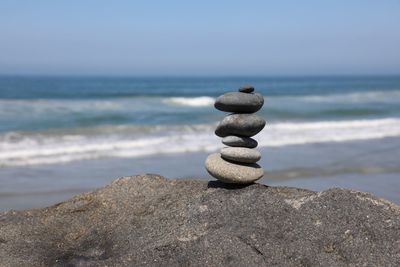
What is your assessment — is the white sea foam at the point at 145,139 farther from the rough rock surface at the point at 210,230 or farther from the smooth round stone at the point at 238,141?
the smooth round stone at the point at 238,141

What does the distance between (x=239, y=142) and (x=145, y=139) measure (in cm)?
986

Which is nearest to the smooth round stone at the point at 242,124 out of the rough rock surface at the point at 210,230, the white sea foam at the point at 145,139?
the rough rock surface at the point at 210,230

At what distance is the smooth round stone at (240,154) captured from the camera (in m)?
6.19

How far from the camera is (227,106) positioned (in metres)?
6.27

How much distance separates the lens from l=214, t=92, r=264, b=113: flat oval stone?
20.4 feet

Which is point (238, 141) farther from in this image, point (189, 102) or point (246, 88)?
point (189, 102)

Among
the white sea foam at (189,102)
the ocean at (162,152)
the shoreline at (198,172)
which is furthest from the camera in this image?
the white sea foam at (189,102)

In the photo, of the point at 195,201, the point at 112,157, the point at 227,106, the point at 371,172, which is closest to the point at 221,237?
the point at 195,201

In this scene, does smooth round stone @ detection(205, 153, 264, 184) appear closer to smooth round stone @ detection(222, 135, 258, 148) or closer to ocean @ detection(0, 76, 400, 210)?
smooth round stone @ detection(222, 135, 258, 148)

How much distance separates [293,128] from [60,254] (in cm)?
1492

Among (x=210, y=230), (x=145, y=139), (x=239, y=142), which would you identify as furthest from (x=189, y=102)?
(x=210, y=230)

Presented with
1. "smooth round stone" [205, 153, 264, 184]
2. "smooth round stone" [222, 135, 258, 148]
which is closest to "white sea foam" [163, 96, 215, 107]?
"smooth round stone" [222, 135, 258, 148]

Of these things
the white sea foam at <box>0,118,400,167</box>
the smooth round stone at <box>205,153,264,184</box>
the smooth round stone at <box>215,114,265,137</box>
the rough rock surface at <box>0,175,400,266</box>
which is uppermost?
the smooth round stone at <box>215,114,265,137</box>

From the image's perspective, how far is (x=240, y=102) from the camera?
6207 millimetres
